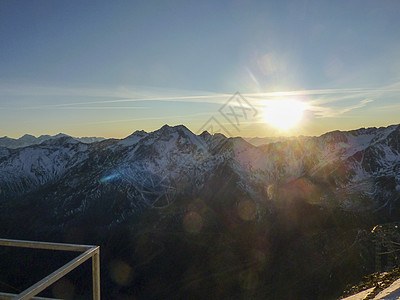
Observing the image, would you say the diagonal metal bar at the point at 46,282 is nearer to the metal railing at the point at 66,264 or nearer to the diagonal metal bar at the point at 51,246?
the metal railing at the point at 66,264

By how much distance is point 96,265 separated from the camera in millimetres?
7453

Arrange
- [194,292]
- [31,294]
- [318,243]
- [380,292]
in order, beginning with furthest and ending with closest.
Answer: [318,243] < [194,292] < [380,292] < [31,294]

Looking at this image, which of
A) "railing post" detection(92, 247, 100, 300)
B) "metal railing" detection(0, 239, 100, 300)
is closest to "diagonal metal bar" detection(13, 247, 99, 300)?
"metal railing" detection(0, 239, 100, 300)

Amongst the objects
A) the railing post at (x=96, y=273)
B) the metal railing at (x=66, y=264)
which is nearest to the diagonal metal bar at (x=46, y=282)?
the metal railing at (x=66, y=264)

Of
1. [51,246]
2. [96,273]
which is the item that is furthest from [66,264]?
[96,273]

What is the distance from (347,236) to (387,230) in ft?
602

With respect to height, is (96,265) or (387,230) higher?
(96,265)

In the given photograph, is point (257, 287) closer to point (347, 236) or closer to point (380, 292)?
point (347, 236)

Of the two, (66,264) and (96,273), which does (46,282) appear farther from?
(96,273)

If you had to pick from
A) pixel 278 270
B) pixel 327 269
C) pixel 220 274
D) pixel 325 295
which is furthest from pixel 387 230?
pixel 220 274

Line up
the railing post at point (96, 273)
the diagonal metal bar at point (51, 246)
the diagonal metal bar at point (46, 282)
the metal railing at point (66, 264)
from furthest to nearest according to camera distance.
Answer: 1. the railing post at point (96, 273)
2. the diagonal metal bar at point (51, 246)
3. the metal railing at point (66, 264)
4. the diagonal metal bar at point (46, 282)

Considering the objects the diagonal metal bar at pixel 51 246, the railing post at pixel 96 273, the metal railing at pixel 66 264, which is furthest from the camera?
the railing post at pixel 96 273

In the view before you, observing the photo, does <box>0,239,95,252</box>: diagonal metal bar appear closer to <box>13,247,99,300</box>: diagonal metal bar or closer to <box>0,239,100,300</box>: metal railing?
<box>0,239,100,300</box>: metal railing

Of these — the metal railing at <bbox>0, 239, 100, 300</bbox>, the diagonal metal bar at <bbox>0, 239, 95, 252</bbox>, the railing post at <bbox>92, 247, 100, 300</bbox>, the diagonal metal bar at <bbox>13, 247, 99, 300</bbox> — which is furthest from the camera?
the railing post at <bbox>92, 247, 100, 300</bbox>
